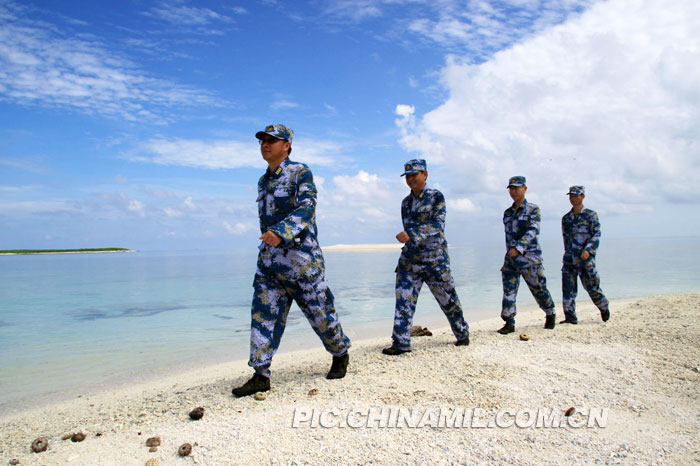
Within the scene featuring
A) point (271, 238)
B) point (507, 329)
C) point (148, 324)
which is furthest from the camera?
point (148, 324)

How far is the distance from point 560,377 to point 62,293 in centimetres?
1714

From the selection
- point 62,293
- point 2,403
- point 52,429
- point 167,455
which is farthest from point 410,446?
point 62,293

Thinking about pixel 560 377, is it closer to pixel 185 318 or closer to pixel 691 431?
pixel 691 431

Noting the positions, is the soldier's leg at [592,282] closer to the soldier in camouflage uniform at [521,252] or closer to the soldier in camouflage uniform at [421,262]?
the soldier in camouflage uniform at [521,252]

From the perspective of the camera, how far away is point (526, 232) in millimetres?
6805

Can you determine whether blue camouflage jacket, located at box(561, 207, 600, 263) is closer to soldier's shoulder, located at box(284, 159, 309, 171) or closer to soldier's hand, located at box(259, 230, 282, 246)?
soldier's shoulder, located at box(284, 159, 309, 171)

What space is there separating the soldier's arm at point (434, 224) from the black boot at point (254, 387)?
2.15 meters

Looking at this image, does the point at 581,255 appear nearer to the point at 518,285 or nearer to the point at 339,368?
the point at 518,285

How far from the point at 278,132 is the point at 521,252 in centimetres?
435

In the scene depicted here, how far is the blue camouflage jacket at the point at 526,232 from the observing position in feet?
22.2

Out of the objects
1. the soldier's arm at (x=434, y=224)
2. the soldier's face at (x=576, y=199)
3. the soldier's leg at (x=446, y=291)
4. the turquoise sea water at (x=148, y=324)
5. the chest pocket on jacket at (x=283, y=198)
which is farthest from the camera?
the soldier's face at (x=576, y=199)

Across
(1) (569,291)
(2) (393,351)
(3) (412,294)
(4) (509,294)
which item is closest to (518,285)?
(4) (509,294)

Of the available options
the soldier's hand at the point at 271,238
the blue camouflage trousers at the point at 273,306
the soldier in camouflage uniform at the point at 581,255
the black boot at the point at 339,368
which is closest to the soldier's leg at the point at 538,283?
the soldier in camouflage uniform at the point at 581,255

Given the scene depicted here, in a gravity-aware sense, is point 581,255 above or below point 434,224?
below
